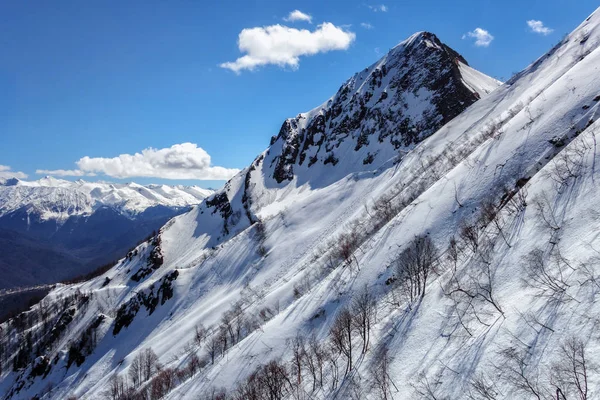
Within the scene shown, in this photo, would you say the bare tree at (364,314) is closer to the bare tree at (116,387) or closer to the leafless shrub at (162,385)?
the leafless shrub at (162,385)

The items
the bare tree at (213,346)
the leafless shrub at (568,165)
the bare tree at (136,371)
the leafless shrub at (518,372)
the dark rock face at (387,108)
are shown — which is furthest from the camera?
the dark rock face at (387,108)

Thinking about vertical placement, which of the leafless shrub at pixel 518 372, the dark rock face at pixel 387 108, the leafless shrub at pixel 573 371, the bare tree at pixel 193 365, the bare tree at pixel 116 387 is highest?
the dark rock face at pixel 387 108

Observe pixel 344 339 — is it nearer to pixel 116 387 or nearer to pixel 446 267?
pixel 446 267

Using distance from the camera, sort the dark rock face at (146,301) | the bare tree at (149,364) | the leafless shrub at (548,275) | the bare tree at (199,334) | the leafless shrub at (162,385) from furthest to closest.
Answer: the dark rock face at (146,301) < the bare tree at (149,364) < the bare tree at (199,334) < the leafless shrub at (162,385) < the leafless shrub at (548,275)

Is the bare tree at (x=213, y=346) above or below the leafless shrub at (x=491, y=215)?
below

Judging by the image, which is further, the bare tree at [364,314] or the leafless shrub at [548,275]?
the bare tree at [364,314]

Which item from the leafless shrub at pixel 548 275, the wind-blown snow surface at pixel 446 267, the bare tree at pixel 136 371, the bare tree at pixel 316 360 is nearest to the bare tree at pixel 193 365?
the wind-blown snow surface at pixel 446 267
